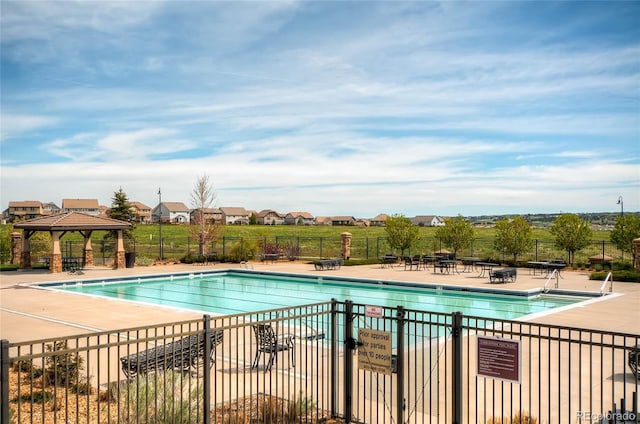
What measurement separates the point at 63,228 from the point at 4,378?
79.2 feet

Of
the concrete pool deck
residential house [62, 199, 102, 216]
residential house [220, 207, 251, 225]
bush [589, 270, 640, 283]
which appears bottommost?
the concrete pool deck

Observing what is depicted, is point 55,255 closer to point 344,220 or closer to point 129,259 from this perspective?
point 129,259

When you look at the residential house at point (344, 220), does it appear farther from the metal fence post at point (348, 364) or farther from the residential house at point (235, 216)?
the metal fence post at point (348, 364)

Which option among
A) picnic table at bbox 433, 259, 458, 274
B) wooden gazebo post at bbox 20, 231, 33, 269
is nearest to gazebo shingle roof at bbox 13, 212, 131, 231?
wooden gazebo post at bbox 20, 231, 33, 269

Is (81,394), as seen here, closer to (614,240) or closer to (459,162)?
(614,240)

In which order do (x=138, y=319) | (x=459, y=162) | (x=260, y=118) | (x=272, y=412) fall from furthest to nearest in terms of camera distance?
(x=459, y=162) < (x=260, y=118) < (x=138, y=319) < (x=272, y=412)

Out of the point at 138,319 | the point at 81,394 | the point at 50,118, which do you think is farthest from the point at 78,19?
the point at 50,118

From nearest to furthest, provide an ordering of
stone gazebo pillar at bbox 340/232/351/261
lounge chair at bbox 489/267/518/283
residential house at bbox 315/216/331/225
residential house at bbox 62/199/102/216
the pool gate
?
the pool gate → lounge chair at bbox 489/267/518/283 → stone gazebo pillar at bbox 340/232/351/261 → residential house at bbox 62/199/102/216 → residential house at bbox 315/216/331/225

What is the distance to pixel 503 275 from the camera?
2139cm

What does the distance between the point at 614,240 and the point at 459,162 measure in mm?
22545

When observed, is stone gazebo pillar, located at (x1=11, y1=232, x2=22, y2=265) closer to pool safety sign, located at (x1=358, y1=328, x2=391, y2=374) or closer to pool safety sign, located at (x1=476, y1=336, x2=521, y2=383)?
pool safety sign, located at (x1=358, y1=328, x2=391, y2=374)

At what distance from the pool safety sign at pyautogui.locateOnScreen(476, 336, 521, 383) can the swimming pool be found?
35.9 ft

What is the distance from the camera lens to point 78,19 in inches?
628

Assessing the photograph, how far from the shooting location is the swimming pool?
1803 centimetres
